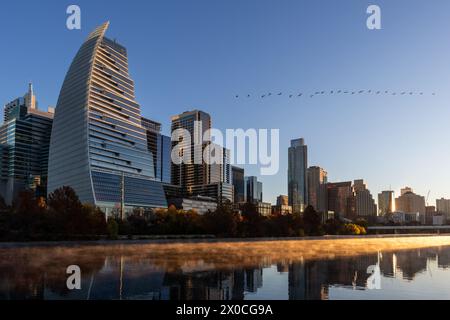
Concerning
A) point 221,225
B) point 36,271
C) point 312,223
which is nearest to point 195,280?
point 36,271

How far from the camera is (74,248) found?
179ft

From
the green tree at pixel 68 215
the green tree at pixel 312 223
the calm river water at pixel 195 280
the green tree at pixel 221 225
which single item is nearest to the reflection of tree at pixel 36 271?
the calm river water at pixel 195 280

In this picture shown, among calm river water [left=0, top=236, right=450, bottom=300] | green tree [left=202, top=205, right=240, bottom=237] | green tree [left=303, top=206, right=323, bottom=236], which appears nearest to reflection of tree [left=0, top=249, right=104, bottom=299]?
calm river water [left=0, top=236, right=450, bottom=300]

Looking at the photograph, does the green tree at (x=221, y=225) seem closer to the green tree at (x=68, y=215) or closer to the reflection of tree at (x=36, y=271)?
the green tree at (x=68, y=215)

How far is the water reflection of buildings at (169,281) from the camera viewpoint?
25.2 meters

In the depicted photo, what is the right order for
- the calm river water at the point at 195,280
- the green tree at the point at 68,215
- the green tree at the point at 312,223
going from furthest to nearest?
the green tree at the point at 312,223 < the green tree at the point at 68,215 < the calm river water at the point at 195,280

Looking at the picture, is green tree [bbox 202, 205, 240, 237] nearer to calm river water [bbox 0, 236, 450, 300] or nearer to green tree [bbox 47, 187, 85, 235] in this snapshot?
green tree [bbox 47, 187, 85, 235]

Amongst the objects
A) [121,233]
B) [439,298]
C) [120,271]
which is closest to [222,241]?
[121,233]

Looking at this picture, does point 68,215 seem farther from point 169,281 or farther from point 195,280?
point 195,280

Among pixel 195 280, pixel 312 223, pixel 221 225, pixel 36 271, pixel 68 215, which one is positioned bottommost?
pixel 312 223

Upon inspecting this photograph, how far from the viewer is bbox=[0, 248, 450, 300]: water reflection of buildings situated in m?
25.2

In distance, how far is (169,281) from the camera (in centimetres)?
3095

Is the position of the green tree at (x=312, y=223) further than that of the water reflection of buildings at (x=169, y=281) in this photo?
Yes

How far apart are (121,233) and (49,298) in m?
68.5
